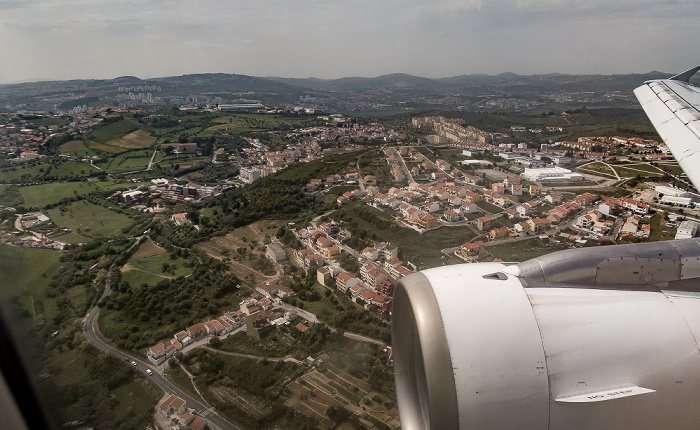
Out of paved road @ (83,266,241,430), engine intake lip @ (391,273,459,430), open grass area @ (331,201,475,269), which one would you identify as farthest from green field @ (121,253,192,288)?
engine intake lip @ (391,273,459,430)

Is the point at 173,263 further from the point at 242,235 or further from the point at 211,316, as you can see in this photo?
the point at 211,316

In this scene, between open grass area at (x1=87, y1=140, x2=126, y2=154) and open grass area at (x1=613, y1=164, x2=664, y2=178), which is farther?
open grass area at (x1=87, y1=140, x2=126, y2=154)

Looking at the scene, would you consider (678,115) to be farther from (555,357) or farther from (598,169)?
(598,169)

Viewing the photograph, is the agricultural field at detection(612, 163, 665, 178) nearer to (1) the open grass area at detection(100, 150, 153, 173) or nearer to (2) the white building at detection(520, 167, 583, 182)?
(2) the white building at detection(520, 167, 583, 182)

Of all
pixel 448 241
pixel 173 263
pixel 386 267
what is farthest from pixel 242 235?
pixel 448 241

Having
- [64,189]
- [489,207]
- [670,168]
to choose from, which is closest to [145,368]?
[489,207]

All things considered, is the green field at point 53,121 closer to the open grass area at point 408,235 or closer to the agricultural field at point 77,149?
the agricultural field at point 77,149

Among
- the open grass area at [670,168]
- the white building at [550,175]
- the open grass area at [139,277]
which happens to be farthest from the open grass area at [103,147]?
the open grass area at [670,168]
